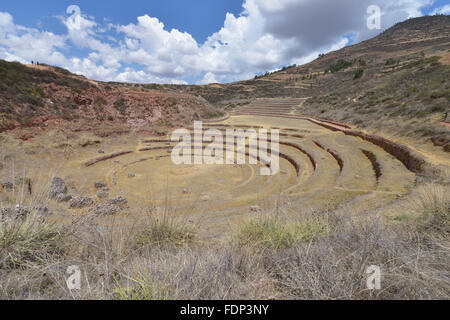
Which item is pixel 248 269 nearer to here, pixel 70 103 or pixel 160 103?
pixel 70 103

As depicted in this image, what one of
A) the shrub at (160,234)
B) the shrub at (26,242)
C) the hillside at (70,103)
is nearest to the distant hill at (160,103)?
the hillside at (70,103)

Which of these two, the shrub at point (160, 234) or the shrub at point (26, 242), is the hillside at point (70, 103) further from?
the shrub at point (160, 234)

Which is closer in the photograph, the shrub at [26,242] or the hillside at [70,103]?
the shrub at [26,242]

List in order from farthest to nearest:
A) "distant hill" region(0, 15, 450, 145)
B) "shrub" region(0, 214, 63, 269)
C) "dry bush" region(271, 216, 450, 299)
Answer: "distant hill" region(0, 15, 450, 145) < "shrub" region(0, 214, 63, 269) < "dry bush" region(271, 216, 450, 299)

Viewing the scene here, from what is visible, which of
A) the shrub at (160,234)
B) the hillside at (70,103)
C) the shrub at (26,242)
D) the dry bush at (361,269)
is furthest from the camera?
the hillside at (70,103)

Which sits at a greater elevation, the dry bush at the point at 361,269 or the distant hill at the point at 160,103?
the distant hill at the point at 160,103

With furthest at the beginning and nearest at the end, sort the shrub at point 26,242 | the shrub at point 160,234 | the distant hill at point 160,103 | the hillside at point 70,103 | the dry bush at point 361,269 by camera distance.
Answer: the hillside at point 70,103 → the distant hill at point 160,103 → the shrub at point 160,234 → the shrub at point 26,242 → the dry bush at point 361,269

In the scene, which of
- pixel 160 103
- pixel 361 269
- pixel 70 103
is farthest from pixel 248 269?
pixel 160 103

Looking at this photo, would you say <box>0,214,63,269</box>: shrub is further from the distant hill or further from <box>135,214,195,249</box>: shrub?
the distant hill

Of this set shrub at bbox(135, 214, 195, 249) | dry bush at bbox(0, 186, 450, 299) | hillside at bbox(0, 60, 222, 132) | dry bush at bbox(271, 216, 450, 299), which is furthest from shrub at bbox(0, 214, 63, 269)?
hillside at bbox(0, 60, 222, 132)

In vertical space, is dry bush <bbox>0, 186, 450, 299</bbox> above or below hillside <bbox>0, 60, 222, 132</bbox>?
below

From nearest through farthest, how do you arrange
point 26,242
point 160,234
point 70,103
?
point 26,242 < point 160,234 < point 70,103
